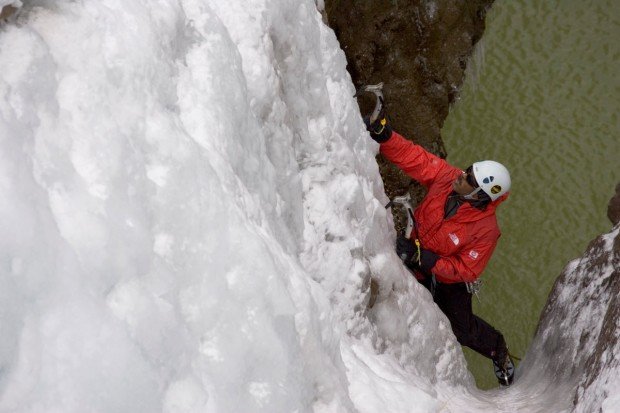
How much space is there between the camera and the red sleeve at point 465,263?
151 inches

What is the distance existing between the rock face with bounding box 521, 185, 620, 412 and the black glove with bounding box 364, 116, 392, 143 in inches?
51.7

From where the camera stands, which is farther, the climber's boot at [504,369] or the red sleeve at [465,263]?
the climber's boot at [504,369]

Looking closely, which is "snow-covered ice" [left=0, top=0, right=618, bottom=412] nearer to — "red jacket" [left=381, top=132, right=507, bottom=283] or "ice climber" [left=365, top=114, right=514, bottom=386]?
"ice climber" [left=365, top=114, right=514, bottom=386]

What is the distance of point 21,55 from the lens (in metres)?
1.41

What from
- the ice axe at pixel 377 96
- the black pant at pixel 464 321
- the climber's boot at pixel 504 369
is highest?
the ice axe at pixel 377 96

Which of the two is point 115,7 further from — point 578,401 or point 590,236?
point 590,236

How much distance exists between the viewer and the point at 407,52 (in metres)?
5.23

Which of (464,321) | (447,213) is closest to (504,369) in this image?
(464,321)

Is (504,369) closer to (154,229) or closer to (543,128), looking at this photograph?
(543,128)

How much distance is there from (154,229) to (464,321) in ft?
10.3

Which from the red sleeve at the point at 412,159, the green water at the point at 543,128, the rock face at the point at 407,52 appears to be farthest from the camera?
the green water at the point at 543,128

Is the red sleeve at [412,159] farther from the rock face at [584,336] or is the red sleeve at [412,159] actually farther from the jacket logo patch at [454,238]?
the rock face at [584,336]

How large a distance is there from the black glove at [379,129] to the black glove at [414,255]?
0.58 m

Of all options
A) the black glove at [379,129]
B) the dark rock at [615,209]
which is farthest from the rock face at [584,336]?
the black glove at [379,129]
